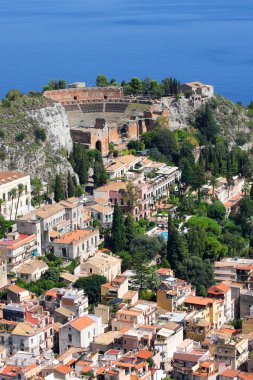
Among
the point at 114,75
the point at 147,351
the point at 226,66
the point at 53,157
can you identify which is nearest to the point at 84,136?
the point at 53,157

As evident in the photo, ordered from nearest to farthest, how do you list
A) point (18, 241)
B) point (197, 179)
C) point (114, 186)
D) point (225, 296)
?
point (225, 296), point (18, 241), point (114, 186), point (197, 179)

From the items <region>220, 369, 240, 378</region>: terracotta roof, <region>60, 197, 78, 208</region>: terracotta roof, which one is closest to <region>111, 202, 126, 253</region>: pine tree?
<region>60, 197, 78, 208</region>: terracotta roof

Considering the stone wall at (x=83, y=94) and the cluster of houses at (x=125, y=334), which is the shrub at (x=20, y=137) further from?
the cluster of houses at (x=125, y=334)

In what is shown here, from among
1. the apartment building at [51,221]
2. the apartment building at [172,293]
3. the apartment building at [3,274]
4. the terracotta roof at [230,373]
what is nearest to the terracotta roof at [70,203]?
the apartment building at [51,221]

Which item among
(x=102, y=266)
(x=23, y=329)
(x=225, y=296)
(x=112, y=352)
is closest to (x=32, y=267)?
(x=102, y=266)

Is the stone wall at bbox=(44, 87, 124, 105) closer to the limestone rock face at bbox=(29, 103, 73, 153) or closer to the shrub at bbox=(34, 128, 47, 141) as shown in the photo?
the limestone rock face at bbox=(29, 103, 73, 153)

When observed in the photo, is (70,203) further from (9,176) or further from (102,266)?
(102,266)
